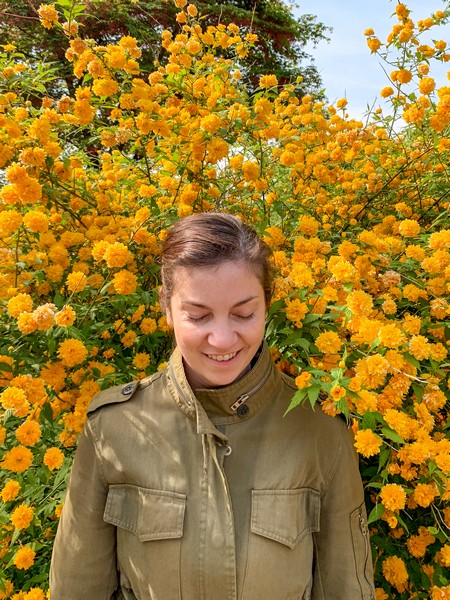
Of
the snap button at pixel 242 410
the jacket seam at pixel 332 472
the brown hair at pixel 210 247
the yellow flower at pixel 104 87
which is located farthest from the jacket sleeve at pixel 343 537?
the yellow flower at pixel 104 87

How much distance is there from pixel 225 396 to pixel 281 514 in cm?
30

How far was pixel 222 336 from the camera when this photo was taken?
99 centimetres

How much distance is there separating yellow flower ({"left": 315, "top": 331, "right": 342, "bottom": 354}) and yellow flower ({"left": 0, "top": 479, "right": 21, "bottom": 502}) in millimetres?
1007

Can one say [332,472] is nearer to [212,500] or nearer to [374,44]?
[212,500]

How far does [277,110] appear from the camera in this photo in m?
3.13

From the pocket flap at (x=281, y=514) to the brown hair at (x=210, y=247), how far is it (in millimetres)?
481

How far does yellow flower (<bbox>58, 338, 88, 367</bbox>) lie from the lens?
141 cm

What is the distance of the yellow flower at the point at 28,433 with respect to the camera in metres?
1.35

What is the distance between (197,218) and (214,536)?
2.39ft

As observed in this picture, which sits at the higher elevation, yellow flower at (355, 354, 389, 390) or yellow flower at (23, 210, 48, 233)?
yellow flower at (23, 210, 48, 233)

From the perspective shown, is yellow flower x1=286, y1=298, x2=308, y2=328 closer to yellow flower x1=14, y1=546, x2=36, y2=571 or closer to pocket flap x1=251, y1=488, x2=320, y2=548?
pocket flap x1=251, y1=488, x2=320, y2=548

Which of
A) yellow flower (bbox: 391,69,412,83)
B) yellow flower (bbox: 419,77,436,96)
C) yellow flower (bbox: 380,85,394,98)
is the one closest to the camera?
yellow flower (bbox: 419,77,436,96)

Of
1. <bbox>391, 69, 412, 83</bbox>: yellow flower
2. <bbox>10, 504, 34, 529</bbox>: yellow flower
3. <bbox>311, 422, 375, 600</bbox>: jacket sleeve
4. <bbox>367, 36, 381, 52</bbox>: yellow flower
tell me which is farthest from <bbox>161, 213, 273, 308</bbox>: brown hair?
<bbox>367, 36, 381, 52</bbox>: yellow flower

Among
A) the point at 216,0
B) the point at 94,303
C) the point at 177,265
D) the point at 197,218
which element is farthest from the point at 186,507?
the point at 216,0
